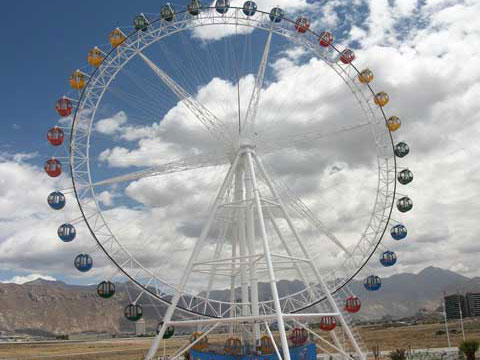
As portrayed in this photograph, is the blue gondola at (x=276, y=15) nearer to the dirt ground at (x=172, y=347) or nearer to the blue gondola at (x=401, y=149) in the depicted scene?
the blue gondola at (x=401, y=149)

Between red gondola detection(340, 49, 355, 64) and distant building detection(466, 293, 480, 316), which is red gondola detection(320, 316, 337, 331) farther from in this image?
distant building detection(466, 293, 480, 316)

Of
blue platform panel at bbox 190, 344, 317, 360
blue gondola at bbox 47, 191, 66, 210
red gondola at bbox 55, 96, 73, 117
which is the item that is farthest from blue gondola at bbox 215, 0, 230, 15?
blue platform panel at bbox 190, 344, 317, 360

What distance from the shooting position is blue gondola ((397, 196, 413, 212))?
1216 inches

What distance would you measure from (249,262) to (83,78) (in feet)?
47.4

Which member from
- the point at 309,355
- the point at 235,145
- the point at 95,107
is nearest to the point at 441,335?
the point at 309,355

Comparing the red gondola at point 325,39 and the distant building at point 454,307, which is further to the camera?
the distant building at point 454,307

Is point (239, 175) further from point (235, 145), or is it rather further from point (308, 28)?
point (308, 28)

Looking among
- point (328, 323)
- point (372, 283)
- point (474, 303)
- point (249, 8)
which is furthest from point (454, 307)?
point (249, 8)

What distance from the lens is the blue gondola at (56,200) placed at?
27953 mm

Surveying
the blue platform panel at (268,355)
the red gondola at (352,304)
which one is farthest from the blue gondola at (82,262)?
the red gondola at (352,304)

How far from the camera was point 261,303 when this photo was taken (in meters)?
26.2

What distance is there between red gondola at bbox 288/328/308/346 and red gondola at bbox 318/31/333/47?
58.6 ft

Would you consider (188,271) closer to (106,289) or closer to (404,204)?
(106,289)

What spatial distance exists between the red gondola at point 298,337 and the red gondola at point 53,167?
15.9 metres
